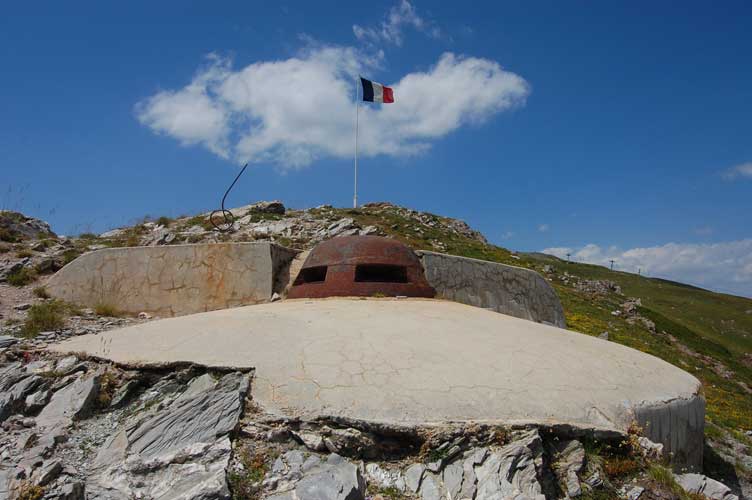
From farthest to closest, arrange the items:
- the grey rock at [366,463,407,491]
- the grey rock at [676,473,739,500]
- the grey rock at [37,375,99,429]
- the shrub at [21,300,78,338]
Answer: the shrub at [21,300,78,338] → the grey rock at [37,375,99,429] → the grey rock at [676,473,739,500] → the grey rock at [366,463,407,491]

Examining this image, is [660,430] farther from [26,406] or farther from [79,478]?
[26,406]

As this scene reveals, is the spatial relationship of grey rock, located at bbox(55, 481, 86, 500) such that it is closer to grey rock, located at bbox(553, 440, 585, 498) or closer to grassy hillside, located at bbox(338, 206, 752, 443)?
grey rock, located at bbox(553, 440, 585, 498)

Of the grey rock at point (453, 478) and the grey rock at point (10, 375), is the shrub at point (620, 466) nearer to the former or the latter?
the grey rock at point (453, 478)

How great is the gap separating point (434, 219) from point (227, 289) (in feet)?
58.7

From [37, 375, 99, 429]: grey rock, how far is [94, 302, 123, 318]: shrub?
156 inches

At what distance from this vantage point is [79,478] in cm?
300

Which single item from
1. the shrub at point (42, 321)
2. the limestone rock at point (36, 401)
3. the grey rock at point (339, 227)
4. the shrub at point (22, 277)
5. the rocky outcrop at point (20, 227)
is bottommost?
the limestone rock at point (36, 401)

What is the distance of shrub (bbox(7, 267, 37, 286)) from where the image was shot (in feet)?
29.2

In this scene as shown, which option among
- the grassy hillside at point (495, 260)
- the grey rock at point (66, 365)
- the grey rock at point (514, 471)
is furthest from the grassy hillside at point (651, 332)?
the grey rock at point (66, 365)

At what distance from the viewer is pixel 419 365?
12.5ft

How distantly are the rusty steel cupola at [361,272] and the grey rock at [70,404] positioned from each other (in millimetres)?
3012

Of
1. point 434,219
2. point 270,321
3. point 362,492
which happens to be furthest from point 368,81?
point 362,492

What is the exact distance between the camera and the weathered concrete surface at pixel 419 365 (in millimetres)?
3326

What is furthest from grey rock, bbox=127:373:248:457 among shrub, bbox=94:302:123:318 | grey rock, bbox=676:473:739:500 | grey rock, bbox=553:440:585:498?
shrub, bbox=94:302:123:318
